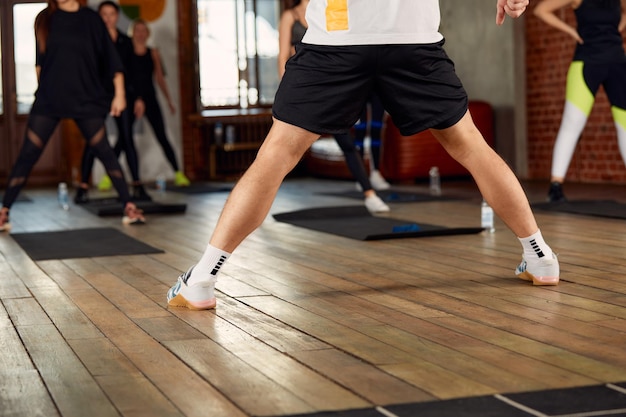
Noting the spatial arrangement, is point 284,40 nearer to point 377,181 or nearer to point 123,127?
point 123,127

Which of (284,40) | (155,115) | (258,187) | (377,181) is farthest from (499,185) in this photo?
(155,115)

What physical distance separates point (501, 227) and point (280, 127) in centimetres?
267

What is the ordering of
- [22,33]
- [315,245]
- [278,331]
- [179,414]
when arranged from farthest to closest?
[22,33]
[315,245]
[278,331]
[179,414]

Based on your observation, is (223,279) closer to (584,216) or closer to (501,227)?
(501,227)

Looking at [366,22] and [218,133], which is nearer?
[366,22]

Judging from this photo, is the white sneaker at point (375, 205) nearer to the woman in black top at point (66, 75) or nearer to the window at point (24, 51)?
the woman in black top at point (66, 75)

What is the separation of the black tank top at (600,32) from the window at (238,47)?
244 inches

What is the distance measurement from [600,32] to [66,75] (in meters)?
3.00

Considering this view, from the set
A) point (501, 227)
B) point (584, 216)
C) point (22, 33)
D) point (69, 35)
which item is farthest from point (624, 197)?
point (22, 33)

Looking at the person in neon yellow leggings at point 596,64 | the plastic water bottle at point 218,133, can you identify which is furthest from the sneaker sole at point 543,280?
the plastic water bottle at point 218,133

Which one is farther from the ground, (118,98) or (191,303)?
(118,98)

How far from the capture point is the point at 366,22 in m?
3.22

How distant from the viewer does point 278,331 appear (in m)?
2.96

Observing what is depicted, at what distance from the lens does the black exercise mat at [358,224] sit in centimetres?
537
